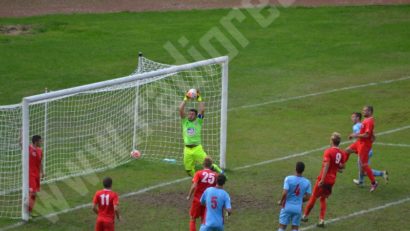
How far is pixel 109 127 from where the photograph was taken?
971 inches

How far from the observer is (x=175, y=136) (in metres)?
25.5

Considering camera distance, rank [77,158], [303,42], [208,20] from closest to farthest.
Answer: [77,158] < [303,42] < [208,20]

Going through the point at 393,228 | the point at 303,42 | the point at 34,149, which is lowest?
the point at 393,228

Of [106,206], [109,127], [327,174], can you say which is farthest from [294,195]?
[109,127]

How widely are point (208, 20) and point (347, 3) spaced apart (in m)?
7.26

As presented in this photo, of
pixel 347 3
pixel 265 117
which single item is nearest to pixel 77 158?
pixel 265 117

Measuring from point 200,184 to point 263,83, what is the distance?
1422 centimetres

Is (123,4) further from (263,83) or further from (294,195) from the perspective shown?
(294,195)

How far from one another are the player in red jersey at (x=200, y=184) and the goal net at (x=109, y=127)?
3921mm

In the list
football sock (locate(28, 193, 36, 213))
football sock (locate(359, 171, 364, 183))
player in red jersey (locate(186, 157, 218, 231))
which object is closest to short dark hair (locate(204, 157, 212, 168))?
player in red jersey (locate(186, 157, 218, 231))

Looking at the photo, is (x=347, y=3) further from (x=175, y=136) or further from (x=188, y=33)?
(x=175, y=136)

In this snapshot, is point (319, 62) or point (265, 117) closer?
point (265, 117)

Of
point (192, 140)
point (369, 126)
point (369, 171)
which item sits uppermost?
point (369, 126)

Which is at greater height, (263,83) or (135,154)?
(263,83)
